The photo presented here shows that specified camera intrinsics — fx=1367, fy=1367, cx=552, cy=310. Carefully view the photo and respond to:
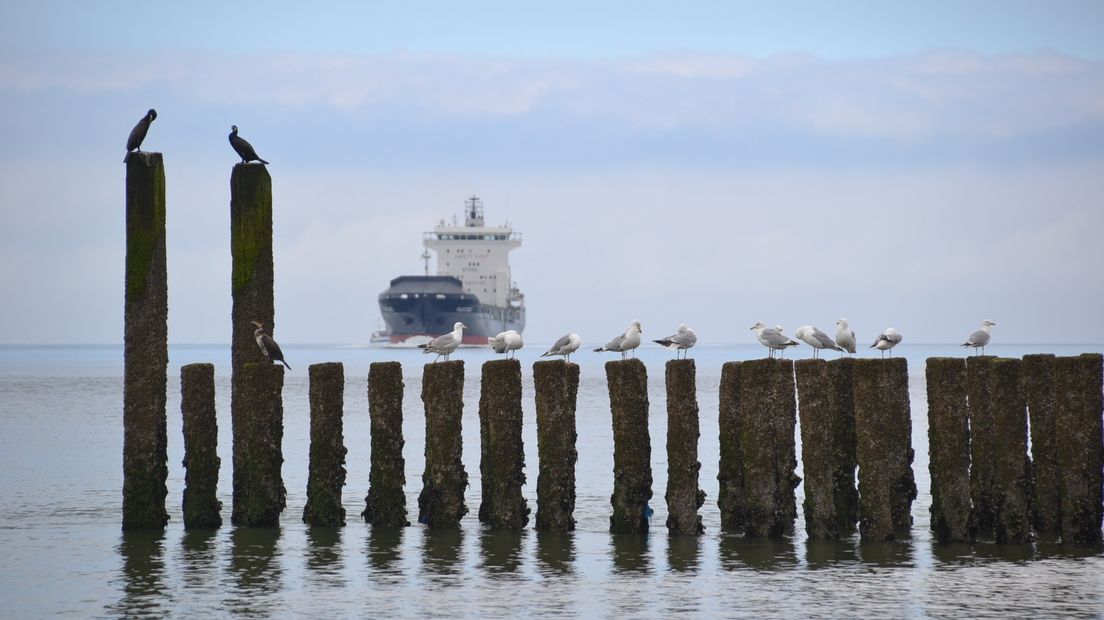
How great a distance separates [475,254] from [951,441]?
13530 centimetres

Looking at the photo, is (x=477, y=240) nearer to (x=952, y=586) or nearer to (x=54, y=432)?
(x=54, y=432)

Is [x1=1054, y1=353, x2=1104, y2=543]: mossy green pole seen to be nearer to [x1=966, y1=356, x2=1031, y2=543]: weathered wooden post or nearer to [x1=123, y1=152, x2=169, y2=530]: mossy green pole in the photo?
[x1=966, y1=356, x2=1031, y2=543]: weathered wooden post

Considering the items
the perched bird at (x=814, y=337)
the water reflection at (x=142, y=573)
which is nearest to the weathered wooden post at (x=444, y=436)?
the water reflection at (x=142, y=573)

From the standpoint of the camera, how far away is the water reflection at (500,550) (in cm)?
1372

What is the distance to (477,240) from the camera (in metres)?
148

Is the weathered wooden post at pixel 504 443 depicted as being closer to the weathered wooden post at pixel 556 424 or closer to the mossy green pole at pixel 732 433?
the weathered wooden post at pixel 556 424

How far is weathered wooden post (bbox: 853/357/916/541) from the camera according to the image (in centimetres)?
1366

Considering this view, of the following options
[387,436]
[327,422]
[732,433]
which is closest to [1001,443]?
[732,433]

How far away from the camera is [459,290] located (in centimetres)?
13400

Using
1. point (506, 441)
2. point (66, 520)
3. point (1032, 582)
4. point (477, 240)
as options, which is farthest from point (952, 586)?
point (477, 240)

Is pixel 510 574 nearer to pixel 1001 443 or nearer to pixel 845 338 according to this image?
pixel 1001 443

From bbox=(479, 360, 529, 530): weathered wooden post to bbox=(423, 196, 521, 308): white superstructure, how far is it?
131 m

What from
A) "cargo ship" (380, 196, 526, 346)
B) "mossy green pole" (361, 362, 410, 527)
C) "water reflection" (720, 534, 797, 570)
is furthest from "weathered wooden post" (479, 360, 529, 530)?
"cargo ship" (380, 196, 526, 346)

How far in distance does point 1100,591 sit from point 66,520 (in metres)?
12.7
